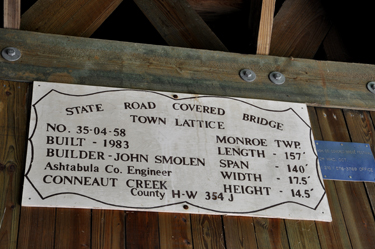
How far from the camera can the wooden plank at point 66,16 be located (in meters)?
2.67

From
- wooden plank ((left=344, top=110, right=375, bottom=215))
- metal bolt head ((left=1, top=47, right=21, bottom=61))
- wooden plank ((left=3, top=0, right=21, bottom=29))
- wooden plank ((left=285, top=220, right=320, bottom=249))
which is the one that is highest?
wooden plank ((left=3, top=0, right=21, bottom=29))

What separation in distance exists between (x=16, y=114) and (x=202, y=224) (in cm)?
97

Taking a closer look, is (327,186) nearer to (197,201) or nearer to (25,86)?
(197,201)

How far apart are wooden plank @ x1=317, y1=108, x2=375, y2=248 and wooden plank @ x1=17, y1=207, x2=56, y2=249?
1.33 meters

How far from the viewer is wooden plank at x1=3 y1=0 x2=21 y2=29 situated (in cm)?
247

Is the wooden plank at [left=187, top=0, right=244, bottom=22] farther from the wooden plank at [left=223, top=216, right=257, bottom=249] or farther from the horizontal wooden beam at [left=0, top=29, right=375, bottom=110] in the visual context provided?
the wooden plank at [left=223, top=216, right=257, bottom=249]

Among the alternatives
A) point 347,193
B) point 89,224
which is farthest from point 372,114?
point 89,224

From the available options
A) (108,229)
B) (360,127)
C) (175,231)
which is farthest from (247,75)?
(108,229)

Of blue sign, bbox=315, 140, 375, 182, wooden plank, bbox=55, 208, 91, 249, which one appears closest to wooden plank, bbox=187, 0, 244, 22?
blue sign, bbox=315, 140, 375, 182

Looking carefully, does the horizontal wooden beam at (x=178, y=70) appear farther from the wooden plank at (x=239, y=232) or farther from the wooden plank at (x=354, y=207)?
the wooden plank at (x=239, y=232)

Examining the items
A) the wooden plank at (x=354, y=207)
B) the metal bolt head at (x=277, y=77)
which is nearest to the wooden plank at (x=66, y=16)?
the metal bolt head at (x=277, y=77)

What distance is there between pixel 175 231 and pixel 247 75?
3.20 ft

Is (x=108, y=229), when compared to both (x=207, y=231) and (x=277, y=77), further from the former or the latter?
(x=277, y=77)

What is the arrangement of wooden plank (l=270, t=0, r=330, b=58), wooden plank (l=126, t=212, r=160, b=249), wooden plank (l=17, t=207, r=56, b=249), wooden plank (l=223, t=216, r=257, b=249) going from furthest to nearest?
1. wooden plank (l=270, t=0, r=330, b=58)
2. wooden plank (l=223, t=216, r=257, b=249)
3. wooden plank (l=126, t=212, r=160, b=249)
4. wooden plank (l=17, t=207, r=56, b=249)
